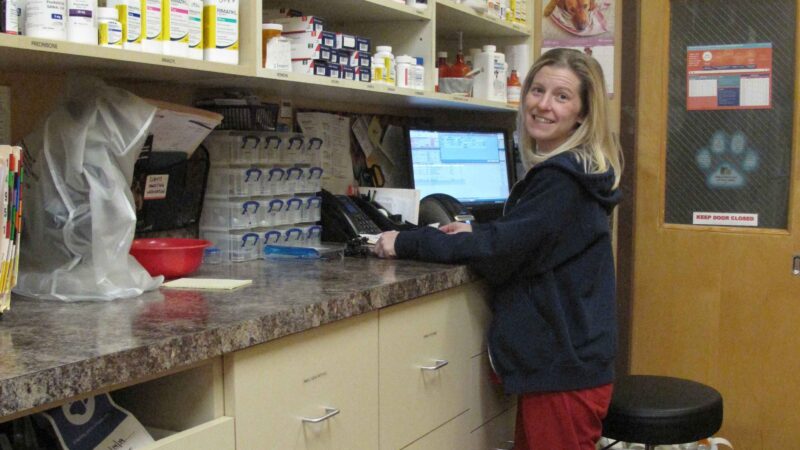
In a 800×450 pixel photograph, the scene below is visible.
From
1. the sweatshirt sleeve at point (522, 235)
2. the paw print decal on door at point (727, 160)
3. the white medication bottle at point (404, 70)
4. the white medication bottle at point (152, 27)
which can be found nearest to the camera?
the white medication bottle at point (152, 27)

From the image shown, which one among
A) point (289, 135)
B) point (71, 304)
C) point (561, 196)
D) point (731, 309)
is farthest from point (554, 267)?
point (731, 309)

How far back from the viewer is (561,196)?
6.06 feet

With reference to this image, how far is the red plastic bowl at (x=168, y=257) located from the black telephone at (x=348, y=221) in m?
0.53

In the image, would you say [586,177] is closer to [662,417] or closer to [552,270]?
[552,270]

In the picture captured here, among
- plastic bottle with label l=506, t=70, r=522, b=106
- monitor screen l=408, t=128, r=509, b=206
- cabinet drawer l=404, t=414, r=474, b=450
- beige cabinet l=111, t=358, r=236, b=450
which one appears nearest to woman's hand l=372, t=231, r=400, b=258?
cabinet drawer l=404, t=414, r=474, b=450

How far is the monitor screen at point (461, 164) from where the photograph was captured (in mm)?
2795

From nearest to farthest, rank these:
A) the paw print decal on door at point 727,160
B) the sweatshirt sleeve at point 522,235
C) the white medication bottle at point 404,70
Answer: the sweatshirt sleeve at point 522,235 < the white medication bottle at point 404,70 < the paw print decal on door at point 727,160

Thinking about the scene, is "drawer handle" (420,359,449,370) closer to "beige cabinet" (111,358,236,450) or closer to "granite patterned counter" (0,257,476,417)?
"granite patterned counter" (0,257,476,417)

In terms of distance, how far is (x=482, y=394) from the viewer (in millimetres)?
2135

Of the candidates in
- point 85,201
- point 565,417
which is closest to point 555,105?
point 565,417

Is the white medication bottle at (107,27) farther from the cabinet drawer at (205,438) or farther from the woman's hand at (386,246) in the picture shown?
the woman's hand at (386,246)

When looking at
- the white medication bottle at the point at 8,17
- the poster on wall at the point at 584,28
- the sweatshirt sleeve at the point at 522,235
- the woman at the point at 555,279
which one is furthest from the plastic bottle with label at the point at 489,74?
the white medication bottle at the point at 8,17

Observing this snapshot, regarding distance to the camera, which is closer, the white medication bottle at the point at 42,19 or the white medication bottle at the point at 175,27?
the white medication bottle at the point at 42,19

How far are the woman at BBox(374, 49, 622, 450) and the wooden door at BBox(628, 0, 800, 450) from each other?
1078 mm
